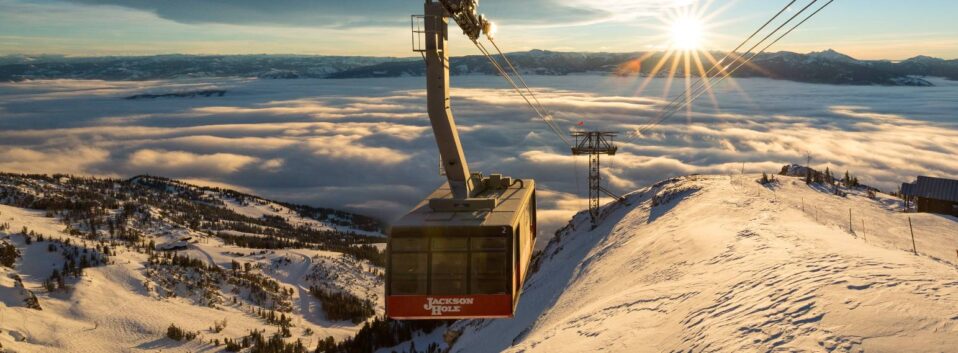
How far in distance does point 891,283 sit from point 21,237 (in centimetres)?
16860

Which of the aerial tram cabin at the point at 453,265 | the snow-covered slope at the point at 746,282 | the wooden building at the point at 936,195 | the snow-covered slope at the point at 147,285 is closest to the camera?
the snow-covered slope at the point at 746,282

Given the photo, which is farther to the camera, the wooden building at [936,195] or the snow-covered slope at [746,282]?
the wooden building at [936,195]

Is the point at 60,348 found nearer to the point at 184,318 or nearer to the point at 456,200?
the point at 184,318

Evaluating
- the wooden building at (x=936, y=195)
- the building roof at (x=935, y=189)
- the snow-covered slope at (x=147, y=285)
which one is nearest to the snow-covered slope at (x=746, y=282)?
the building roof at (x=935, y=189)

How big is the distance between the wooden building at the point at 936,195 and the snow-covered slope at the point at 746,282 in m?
3.27

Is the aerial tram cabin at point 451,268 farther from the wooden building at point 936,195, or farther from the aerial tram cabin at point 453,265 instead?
the wooden building at point 936,195

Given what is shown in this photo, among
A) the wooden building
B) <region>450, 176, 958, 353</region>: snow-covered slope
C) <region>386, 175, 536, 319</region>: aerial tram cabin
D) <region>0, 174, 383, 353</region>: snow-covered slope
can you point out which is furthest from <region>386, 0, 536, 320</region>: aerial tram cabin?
<region>0, 174, 383, 353</region>: snow-covered slope

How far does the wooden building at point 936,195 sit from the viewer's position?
55469mm

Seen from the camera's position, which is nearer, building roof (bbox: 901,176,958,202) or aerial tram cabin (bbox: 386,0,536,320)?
aerial tram cabin (bbox: 386,0,536,320)

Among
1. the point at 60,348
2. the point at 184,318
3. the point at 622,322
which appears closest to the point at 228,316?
the point at 184,318

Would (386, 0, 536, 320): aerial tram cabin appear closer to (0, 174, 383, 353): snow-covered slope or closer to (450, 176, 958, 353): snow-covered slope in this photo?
(450, 176, 958, 353): snow-covered slope

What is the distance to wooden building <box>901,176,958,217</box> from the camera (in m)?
55.5

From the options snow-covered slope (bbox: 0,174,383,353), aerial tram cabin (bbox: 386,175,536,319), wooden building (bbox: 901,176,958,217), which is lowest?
snow-covered slope (bbox: 0,174,383,353)

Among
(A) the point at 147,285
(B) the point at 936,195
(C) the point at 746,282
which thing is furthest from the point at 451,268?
(A) the point at 147,285
